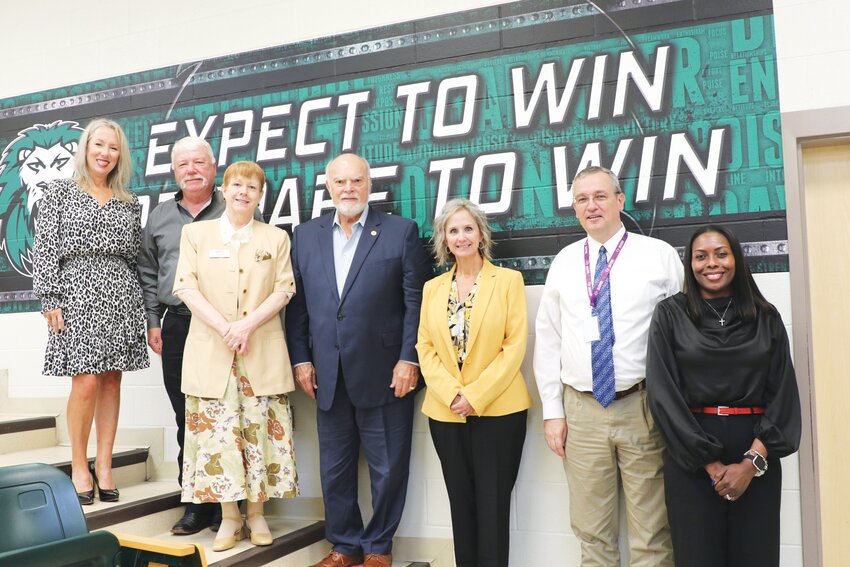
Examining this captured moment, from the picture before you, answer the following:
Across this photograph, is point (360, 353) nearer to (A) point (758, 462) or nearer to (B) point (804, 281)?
(A) point (758, 462)

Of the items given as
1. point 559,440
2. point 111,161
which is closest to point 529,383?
point 559,440

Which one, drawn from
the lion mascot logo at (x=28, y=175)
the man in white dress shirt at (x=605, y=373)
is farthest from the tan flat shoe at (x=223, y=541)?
the lion mascot logo at (x=28, y=175)

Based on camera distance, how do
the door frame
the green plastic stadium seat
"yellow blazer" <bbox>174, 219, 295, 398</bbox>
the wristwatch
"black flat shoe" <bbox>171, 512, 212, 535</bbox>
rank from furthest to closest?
"black flat shoe" <bbox>171, 512, 212, 535</bbox> < "yellow blazer" <bbox>174, 219, 295, 398</bbox> < the door frame < the wristwatch < the green plastic stadium seat

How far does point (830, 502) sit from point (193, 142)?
308 cm

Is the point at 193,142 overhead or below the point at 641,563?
overhead

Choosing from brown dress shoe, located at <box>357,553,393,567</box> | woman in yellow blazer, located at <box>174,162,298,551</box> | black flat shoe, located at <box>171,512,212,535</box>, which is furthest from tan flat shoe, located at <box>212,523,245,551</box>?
brown dress shoe, located at <box>357,553,393,567</box>

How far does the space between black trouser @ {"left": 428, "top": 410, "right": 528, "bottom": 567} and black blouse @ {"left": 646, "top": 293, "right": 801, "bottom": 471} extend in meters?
0.65

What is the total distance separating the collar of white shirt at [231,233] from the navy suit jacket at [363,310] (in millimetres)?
279

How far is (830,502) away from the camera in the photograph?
113 inches

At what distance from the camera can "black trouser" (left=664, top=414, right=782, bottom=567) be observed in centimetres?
239

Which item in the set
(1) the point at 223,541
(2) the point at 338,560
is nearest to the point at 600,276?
(2) the point at 338,560

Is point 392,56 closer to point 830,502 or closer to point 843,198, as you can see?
point 843,198

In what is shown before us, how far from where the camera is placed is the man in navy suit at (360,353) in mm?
3027

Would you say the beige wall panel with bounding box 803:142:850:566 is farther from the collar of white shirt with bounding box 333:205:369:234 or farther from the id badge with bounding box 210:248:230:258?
the id badge with bounding box 210:248:230:258
